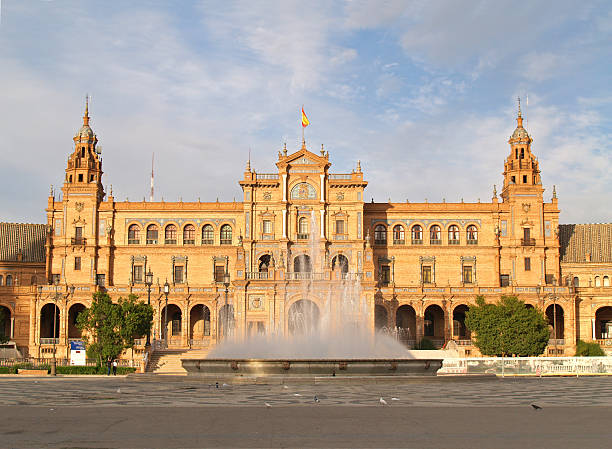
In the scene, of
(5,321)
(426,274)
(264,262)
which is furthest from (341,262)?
(5,321)

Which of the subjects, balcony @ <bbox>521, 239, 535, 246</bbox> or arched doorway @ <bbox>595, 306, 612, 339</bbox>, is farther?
arched doorway @ <bbox>595, 306, 612, 339</bbox>

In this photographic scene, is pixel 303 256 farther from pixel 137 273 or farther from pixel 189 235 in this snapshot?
pixel 137 273

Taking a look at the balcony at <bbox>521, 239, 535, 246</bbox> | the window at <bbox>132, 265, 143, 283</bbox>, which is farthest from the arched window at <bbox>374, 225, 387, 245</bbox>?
the window at <bbox>132, 265, 143, 283</bbox>

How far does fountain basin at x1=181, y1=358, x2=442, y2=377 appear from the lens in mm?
38812

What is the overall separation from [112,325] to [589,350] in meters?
42.7

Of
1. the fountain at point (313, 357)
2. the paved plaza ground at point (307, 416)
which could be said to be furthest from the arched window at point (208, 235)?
the paved plaza ground at point (307, 416)

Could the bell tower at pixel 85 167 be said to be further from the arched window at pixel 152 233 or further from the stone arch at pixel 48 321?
the stone arch at pixel 48 321

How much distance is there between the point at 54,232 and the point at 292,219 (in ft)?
85.4

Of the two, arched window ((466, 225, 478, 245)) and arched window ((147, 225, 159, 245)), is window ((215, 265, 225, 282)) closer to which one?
arched window ((147, 225, 159, 245))

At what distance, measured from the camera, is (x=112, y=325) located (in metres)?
56.9

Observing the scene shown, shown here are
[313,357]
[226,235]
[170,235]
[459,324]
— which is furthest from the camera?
[226,235]

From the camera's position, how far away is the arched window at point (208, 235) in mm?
82938

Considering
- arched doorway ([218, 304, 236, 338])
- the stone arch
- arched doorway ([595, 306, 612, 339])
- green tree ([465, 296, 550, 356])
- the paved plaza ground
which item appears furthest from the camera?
arched doorway ([595, 306, 612, 339])

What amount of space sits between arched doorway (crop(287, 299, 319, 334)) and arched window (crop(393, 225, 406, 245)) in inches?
546
